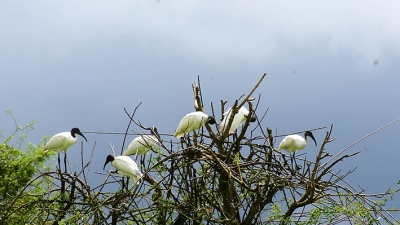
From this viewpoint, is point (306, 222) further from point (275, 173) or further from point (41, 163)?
point (41, 163)

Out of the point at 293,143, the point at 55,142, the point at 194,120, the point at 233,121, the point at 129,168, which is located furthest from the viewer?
the point at 55,142

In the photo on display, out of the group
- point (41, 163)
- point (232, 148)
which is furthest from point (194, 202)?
point (41, 163)

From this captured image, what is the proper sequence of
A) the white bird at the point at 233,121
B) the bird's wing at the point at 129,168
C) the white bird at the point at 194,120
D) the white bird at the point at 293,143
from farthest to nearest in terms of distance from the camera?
the white bird at the point at 293,143 < the white bird at the point at 194,120 < the bird's wing at the point at 129,168 < the white bird at the point at 233,121

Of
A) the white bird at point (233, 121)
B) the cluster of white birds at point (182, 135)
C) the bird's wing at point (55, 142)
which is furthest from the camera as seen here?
the bird's wing at point (55, 142)

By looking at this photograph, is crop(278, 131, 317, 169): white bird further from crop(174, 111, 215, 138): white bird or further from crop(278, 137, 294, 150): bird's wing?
crop(174, 111, 215, 138): white bird

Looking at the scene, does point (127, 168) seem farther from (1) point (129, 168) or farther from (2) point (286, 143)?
(2) point (286, 143)

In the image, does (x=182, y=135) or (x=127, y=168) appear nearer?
(x=127, y=168)

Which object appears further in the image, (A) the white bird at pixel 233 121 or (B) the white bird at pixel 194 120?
(B) the white bird at pixel 194 120

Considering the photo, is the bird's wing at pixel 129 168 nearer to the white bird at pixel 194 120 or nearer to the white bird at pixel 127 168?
the white bird at pixel 127 168

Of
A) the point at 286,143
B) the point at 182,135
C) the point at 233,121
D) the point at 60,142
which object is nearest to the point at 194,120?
the point at 182,135

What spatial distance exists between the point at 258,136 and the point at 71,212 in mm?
1547

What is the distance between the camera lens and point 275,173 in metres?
4.72

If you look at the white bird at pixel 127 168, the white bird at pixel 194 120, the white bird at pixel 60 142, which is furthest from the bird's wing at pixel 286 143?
the white bird at pixel 60 142

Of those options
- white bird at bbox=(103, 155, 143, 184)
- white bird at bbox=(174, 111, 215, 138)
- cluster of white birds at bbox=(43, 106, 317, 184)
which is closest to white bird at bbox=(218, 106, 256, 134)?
cluster of white birds at bbox=(43, 106, 317, 184)
